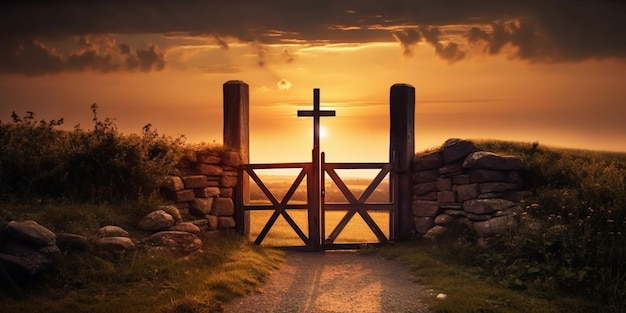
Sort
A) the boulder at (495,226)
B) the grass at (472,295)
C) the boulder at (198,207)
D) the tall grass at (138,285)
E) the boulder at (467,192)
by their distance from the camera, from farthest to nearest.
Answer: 1. the boulder at (198,207)
2. the boulder at (467,192)
3. the boulder at (495,226)
4. the grass at (472,295)
5. the tall grass at (138,285)

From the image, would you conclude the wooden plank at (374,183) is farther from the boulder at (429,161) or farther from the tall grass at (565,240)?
the tall grass at (565,240)

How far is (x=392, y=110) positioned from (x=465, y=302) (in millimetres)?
6944

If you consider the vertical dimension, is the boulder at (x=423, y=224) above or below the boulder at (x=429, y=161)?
below

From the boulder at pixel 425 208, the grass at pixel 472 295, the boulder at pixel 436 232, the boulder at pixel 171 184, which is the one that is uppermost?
the boulder at pixel 171 184

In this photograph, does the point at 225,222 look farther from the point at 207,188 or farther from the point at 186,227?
the point at 186,227

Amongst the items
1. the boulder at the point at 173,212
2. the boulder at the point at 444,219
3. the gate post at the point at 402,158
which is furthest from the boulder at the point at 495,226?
the boulder at the point at 173,212

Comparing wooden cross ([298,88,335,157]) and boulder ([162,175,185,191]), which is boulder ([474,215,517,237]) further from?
boulder ([162,175,185,191])

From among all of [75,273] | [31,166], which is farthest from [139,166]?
[75,273]

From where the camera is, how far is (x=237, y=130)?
14672 millimetres

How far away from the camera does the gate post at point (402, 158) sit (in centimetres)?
1462

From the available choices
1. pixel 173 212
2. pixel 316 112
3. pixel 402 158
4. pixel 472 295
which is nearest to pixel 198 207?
pixel 173 212

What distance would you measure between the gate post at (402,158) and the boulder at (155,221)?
598 cm

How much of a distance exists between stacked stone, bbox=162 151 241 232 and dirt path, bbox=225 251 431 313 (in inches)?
81.2

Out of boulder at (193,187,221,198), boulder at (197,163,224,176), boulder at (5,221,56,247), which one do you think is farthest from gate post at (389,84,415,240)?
boulder at (5,221,56,247)
